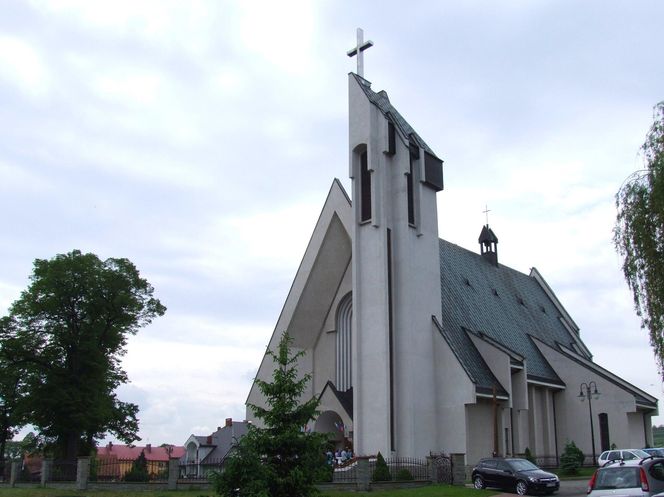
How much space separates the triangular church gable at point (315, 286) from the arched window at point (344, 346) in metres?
0.81

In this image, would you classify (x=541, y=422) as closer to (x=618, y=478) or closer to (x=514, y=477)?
(x=514, y=477)

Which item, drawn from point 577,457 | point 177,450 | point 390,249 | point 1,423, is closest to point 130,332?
point 1,423

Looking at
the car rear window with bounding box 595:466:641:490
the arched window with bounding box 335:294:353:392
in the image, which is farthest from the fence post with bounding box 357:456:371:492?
the arched window with bounding box 335:294:353:392

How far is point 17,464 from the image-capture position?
112ft

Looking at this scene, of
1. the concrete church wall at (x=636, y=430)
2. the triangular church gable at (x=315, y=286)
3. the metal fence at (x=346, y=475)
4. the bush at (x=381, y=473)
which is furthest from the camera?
the concrete church wall at (x=636, y=430)

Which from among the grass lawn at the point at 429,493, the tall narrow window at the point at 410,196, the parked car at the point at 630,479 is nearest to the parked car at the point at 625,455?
the grass lawn at the point at 429,493

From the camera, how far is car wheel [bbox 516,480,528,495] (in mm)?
24391

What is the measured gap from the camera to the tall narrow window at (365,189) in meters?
36.4

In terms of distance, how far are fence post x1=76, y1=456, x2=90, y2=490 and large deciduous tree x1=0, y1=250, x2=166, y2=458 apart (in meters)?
8.64

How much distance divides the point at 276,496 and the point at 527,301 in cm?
4059

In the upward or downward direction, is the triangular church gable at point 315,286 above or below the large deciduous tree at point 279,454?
above

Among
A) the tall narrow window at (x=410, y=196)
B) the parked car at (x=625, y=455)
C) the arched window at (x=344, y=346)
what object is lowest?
the parked car at (x=625, y=455)

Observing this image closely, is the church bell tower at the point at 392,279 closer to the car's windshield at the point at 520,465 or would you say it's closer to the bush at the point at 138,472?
the car's windshield at the point at 520,465

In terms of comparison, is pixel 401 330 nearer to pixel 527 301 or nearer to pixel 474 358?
pixel 474 358
